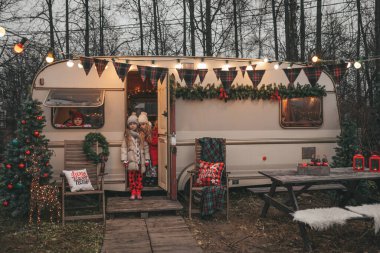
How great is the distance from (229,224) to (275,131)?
2.33 meters

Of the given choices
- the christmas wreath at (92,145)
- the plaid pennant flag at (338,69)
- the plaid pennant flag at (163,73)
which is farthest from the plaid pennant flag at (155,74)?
the plaid pennant flag at (338,69)

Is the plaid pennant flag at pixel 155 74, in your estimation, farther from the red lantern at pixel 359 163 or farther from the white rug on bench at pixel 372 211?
the white rug on bench at pixel 372 211

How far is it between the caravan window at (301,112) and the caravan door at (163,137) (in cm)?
235

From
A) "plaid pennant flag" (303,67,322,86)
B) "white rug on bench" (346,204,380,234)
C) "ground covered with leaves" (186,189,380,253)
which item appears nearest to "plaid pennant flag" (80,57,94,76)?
"ground covered with leaves" (186,189,380,253)

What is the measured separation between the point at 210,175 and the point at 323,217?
2.37m

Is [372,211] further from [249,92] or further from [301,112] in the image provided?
[249,92]

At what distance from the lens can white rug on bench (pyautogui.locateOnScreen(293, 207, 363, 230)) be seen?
416 centimetres

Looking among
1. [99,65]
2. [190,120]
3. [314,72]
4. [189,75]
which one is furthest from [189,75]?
[314,72]

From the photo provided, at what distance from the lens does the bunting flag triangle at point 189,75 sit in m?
6.36

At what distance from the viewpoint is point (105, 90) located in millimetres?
6727

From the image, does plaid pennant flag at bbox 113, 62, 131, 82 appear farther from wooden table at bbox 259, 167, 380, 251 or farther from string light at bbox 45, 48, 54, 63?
wooden table at bbox 259, 167, 380, 251

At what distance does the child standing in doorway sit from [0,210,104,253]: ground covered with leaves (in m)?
1.16

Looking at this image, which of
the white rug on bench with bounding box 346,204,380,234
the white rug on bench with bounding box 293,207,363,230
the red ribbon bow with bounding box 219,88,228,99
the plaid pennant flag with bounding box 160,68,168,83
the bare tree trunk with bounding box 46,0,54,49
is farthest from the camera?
the bare tree trunk with bounding box 46,0,54,49

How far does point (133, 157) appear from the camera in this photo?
653cm
